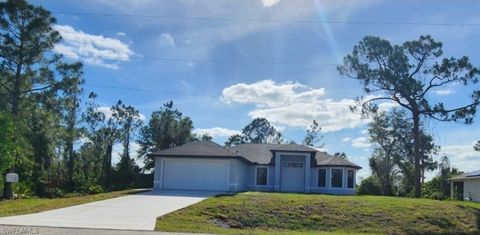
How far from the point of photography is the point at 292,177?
129 ft

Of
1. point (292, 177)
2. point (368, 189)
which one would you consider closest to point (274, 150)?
point (292, 177)

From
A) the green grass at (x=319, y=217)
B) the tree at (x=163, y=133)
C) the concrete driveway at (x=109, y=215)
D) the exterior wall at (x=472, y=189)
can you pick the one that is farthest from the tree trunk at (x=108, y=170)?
the exterior wall at (x=472, y=189)

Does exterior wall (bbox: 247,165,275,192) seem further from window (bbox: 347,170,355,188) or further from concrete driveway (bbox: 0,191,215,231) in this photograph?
concrete driveway (bbox: 0,191,215,231)

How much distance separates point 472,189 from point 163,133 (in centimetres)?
2953

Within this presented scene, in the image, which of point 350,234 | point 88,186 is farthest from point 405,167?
point 350,234

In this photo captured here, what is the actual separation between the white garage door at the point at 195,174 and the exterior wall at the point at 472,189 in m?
21.8

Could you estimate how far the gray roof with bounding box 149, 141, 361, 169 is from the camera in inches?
1326

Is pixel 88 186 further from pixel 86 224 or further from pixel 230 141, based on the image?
pixel 230 141

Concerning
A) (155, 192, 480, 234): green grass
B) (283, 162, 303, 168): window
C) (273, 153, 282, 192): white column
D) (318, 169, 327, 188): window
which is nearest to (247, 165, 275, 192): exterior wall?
(273, 153, 282, 192): white column

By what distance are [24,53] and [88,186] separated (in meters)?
11.3

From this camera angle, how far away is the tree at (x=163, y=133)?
5419cm

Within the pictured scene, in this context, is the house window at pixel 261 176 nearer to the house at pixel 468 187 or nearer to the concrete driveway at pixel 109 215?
the concrete driveway at pixel 109 215

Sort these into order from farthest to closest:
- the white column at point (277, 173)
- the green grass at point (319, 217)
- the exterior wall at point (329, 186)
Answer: the exterior wall at point (329, 186) → the white column at point (277, 173) → the green grass at point (319, 217)

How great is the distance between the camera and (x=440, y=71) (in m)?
32.3
